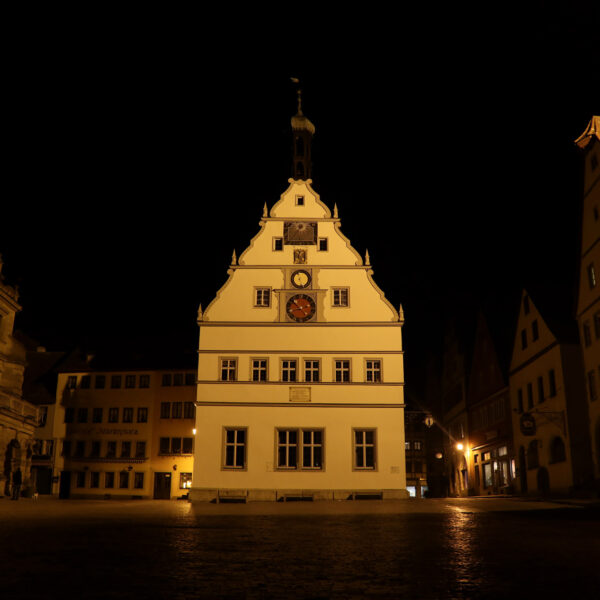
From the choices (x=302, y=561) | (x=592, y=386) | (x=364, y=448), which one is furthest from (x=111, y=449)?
(x=302, y=561)

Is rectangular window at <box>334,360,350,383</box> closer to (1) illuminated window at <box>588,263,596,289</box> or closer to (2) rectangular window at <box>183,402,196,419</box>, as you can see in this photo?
(1) illuminated window at <box>588,263,596,289</box>

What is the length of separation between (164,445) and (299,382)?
2534 centimetres

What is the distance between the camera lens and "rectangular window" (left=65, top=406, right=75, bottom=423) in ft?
194

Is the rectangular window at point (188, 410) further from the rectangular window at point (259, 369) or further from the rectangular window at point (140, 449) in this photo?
the rectangular window at point (259, 369)

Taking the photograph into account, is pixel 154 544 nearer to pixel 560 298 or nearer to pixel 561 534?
pixel 561 534

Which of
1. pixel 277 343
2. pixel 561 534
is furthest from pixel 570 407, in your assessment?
pixel 561 534

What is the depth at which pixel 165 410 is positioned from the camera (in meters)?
58.0

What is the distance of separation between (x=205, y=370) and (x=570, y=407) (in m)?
17.8

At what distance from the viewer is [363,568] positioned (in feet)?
25.8

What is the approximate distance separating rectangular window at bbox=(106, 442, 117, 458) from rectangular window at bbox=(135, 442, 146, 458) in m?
1.88

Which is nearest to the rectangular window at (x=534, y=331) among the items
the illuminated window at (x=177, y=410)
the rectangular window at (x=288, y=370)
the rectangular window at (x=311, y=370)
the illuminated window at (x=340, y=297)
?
the illuminated window at (x=340, y=297)

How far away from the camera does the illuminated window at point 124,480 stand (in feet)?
186

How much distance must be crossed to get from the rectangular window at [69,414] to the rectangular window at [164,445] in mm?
7930

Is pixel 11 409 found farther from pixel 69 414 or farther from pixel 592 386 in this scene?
pixel 592 386
